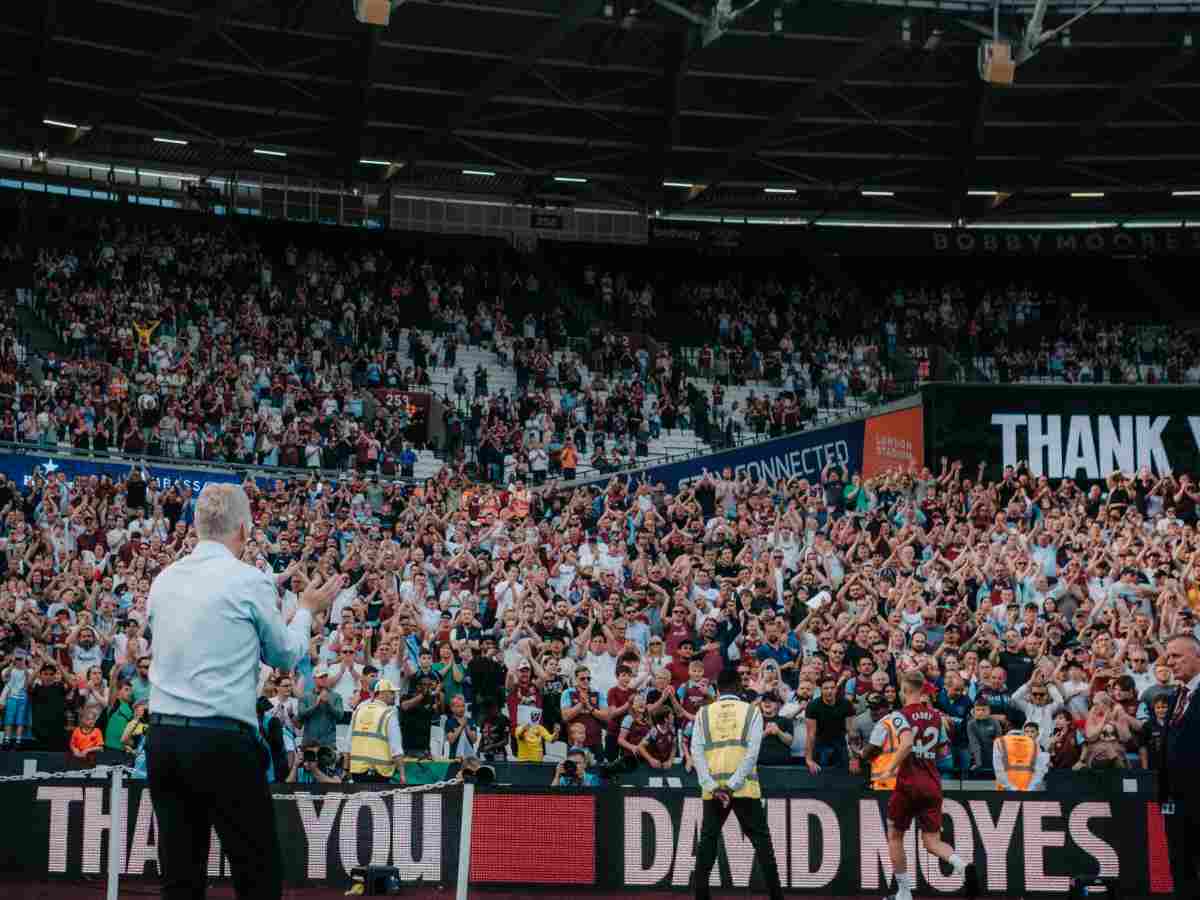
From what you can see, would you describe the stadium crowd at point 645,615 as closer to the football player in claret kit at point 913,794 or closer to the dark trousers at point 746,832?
the football player in claret kit at point 913,794

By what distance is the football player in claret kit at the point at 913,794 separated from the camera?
1259 cm

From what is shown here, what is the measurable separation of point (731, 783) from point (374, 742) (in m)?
4.14

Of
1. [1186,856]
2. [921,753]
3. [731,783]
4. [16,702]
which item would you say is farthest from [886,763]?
[16,702]

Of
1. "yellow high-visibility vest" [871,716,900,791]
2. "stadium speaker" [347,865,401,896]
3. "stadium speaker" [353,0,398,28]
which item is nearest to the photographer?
"stadium speaker" [347,865,401,896]

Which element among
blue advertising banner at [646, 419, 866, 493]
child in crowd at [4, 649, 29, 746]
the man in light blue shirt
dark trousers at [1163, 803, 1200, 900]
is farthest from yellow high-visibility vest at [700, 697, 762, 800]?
blue advertising banner at [646, 419, 866, 493]

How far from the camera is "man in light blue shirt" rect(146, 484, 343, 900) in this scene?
5668 millimetres

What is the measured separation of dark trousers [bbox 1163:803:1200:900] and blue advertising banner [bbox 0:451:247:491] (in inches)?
826

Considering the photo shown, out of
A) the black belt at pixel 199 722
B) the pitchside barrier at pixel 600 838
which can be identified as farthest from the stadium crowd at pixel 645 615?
the black belt at pixel 199 722

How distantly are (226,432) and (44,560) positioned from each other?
459 inches

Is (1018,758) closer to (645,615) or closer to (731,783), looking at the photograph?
(731,783)

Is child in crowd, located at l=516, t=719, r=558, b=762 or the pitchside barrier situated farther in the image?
child in crowd, located at l=516, t=719, r=558, b=762

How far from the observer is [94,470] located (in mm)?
28906

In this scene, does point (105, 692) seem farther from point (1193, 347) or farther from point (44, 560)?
point (1193, 347)

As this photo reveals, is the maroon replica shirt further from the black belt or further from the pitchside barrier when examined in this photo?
the black belt
